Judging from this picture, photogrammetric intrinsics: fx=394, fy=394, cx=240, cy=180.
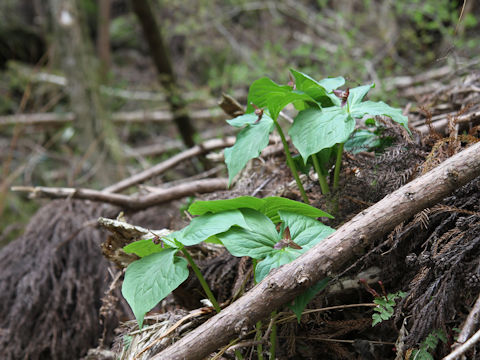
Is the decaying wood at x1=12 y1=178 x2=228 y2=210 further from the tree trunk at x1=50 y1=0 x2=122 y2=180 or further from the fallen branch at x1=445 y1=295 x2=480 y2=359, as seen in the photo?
the tree trunk at x1=50 y1=0 x2=122 y2=180

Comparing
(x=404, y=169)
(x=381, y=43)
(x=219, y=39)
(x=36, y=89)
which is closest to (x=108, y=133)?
(x=36, y=89)

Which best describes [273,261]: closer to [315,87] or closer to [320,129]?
[320,129]

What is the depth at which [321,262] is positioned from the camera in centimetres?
80

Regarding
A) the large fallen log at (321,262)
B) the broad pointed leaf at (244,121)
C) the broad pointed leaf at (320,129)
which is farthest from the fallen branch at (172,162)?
the large fallen log at (321,262)

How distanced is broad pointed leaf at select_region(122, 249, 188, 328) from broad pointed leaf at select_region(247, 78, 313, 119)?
0.44 m

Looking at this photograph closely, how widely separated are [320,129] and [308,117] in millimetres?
64

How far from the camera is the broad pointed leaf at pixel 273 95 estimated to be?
38.4 inches

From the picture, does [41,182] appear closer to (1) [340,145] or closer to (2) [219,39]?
(2) [219,39]

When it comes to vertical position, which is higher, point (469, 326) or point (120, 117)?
point (120, 117)

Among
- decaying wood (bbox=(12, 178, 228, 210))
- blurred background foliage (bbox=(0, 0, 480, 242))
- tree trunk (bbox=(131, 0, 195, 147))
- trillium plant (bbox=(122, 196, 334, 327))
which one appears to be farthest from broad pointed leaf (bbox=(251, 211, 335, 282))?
tree trunk (bbox=(131, 0, 195, 147))

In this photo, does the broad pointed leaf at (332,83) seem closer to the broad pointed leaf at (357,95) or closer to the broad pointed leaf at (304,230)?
the broad pointed leaf at (357,95)

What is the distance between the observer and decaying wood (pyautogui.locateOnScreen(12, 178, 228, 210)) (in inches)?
68.0

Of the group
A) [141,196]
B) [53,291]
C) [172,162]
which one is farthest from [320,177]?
[172,162]

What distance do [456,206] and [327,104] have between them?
422 millimetres
